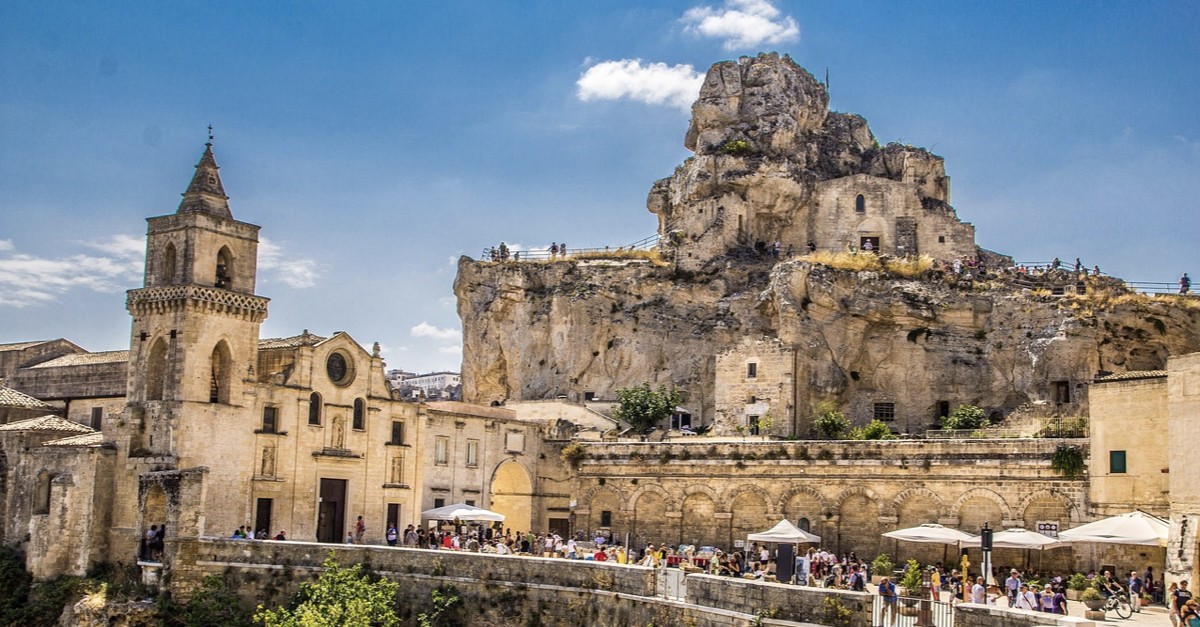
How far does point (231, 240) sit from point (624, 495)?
1793 cm

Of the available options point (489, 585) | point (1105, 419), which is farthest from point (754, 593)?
point (1105, 419)

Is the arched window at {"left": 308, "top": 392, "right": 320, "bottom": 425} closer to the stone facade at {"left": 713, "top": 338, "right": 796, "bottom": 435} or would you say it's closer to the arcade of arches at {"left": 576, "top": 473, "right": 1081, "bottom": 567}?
the arcade of arches at {"left": 576, "top": 473, "right": 1081, "bottom": 567}

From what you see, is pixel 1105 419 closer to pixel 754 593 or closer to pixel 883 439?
pixel 883 439

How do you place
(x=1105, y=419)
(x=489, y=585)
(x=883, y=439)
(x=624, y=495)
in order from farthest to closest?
1. (x=624, y=495)
2. (x=883, y=439)
3. (x=1105, y=419)
4. (x=489, y=585)

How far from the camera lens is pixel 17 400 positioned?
45.8m

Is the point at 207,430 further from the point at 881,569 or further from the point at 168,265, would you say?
the point at 881,569

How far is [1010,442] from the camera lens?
4078 centimetres

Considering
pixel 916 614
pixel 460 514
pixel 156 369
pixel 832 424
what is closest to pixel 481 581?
pixel 460 514

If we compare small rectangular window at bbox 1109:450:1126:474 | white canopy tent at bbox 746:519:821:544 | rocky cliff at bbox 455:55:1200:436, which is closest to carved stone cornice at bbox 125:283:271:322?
white canopy tent at bbox 746:519:821:544

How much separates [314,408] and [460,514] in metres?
6.31

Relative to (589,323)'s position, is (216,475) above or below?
below

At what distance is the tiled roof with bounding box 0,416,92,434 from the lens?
43022 mm

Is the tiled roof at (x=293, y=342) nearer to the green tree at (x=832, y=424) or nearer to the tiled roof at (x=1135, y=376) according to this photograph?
the green tree at (x=832, y=424)

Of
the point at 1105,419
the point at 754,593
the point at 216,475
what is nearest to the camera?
the point at 754,593
